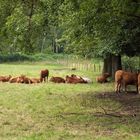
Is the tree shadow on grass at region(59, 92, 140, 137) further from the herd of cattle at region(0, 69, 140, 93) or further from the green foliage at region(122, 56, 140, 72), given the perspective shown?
the green foliage at region(122, 56, 140, 72)

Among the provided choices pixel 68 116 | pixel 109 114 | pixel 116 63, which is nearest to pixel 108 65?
pixel 116 63

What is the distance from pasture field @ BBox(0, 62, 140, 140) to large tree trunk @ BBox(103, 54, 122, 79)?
10.8 m

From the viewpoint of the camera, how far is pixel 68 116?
49.5ft

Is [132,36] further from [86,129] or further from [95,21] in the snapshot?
[86,129]

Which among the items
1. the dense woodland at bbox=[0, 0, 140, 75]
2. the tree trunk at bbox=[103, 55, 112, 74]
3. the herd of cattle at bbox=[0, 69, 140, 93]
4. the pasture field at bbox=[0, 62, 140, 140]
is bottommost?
the pasture field at bbox=[0, 62, 140, 140]

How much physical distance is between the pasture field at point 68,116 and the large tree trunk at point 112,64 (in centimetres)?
1079

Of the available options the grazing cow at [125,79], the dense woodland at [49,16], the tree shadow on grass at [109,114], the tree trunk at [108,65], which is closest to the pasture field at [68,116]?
the tree shadow on grass at [109,114]

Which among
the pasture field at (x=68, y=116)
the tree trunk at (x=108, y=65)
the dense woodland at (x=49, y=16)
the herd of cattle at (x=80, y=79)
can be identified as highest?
the dense woodland at (x=49, y=16)

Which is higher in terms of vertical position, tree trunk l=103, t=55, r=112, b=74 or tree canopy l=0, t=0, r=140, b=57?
tree canopy l=0, t=0, r=140, b=57

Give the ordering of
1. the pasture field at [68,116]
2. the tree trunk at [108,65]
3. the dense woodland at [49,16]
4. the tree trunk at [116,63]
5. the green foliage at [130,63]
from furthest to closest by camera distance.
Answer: the green foliage at [130,63] → the tree trunk at [108,65] → the tree trunk at [116,63] → the dense woodland at [49,16] → the pasture field at [68,116]

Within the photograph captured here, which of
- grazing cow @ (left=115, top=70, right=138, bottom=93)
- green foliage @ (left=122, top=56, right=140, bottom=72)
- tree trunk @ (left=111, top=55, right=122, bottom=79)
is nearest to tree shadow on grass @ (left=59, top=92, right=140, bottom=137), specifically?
grazing cow @ (left=115, top=70, right=138, bottom=93)

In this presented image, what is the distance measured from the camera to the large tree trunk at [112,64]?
3309 centimetres

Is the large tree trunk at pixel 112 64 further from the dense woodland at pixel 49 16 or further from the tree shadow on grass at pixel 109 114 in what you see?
the dense woodland at pixel 49 16

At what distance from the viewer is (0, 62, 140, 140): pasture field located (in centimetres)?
1198
